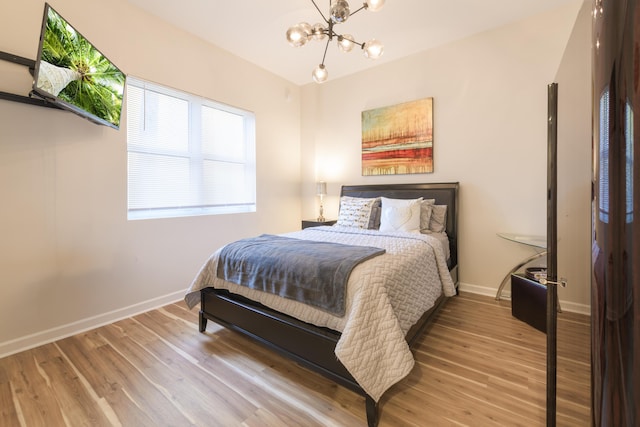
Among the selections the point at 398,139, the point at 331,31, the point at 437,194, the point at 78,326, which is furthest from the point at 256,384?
the point at 398,139

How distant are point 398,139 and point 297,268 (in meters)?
2.57

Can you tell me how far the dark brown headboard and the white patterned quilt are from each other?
3.18ft

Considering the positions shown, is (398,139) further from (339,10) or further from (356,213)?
(339,10)

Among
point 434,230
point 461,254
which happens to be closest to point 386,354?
point 434,230

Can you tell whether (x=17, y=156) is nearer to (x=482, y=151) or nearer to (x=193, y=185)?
(x=193, y=185)

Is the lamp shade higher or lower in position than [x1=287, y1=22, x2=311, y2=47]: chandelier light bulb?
lower

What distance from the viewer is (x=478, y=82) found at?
10.1 ft

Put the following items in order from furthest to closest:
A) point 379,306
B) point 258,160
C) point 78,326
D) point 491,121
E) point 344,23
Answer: point 258,160 < point 491,121 < point 344,23 < point 78,326 < point 379,306

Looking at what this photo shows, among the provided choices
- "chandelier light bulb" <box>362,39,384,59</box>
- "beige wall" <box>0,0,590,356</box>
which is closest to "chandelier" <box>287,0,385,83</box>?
"chandelier light bulb" <box>362,39,384,59</box>

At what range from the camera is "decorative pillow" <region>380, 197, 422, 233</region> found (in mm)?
2883

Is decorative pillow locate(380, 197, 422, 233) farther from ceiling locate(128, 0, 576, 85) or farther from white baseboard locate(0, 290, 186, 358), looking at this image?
white baseboard locate(0, 290, 186, 358)

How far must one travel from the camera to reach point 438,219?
3.07m

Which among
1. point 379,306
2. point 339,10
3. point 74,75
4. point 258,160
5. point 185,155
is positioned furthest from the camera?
point 258,160

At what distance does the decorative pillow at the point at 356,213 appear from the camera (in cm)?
323
